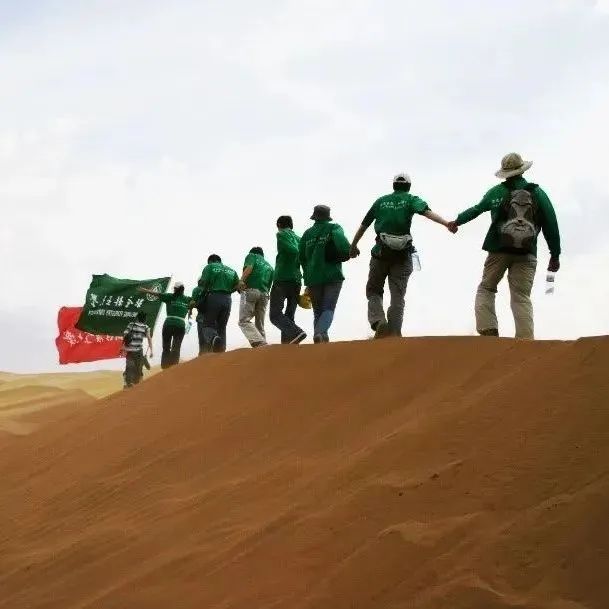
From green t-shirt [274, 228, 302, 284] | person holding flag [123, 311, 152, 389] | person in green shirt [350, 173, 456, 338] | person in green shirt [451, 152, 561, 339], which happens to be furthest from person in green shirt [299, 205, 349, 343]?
person holding flag [123, 311, 152, 389]

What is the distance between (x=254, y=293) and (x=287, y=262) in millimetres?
991

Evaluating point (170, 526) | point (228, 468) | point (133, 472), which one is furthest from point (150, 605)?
point (133, 472)

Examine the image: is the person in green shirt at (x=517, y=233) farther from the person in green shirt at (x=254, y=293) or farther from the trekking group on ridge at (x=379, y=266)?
the person in green shirt at (x=254, y=293)

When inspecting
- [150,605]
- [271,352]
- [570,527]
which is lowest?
[150,605]

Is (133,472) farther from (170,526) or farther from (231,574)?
(231,574)

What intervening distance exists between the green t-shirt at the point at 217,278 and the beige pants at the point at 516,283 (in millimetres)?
4705

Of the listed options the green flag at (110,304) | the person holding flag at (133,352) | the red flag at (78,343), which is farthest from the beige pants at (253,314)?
the red flag at (78,343)

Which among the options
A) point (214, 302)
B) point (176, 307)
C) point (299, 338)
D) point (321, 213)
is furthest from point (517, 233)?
point (176, 307)

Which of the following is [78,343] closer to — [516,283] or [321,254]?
[321,254]

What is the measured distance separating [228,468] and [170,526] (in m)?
0.98

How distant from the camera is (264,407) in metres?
9.00

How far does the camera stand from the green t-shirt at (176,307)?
14547 mm

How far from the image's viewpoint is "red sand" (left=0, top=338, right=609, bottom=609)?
200 inches

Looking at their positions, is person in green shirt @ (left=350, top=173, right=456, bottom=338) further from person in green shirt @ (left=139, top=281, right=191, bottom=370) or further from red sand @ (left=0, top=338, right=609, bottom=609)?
person in green shirt @ (left=139, top=281, right=191, bottom=370)
